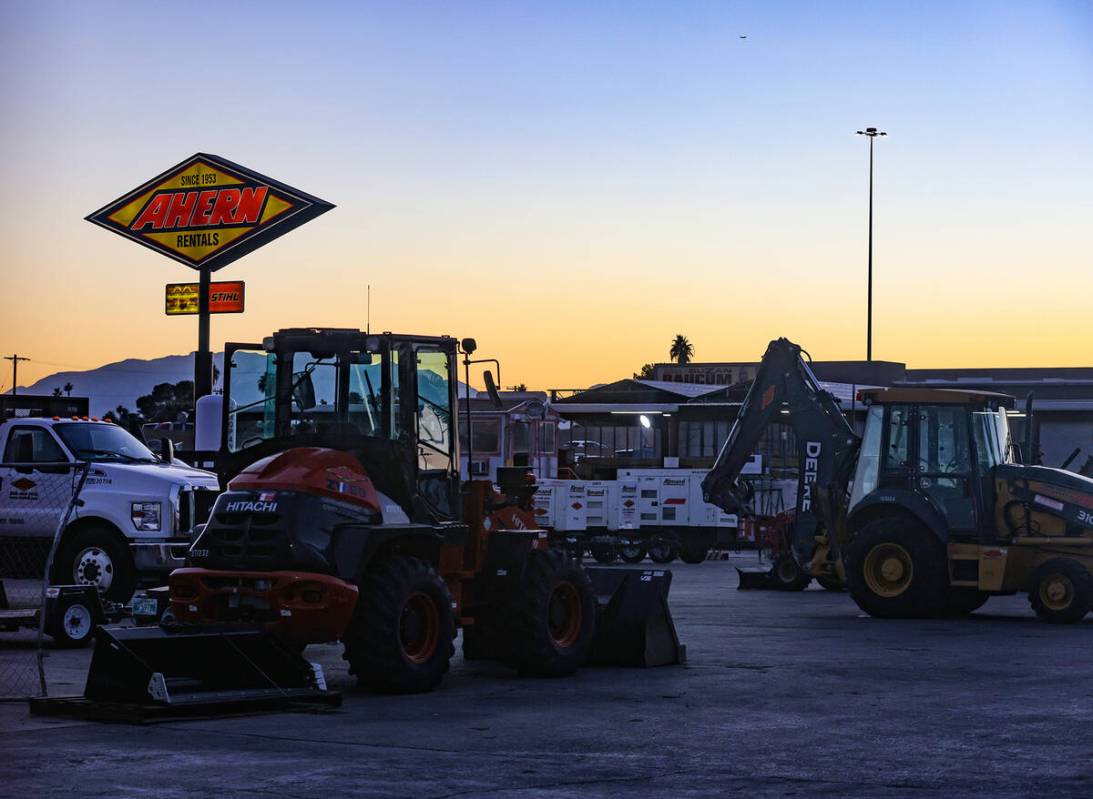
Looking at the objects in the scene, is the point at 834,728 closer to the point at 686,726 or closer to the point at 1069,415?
the point at 686,726

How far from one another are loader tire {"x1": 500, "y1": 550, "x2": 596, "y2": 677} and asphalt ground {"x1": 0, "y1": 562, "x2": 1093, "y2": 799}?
205 mm

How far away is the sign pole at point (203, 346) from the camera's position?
37094 mm

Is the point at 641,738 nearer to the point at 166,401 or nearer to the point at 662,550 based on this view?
the point at 662,550

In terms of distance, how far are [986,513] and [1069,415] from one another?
1812 inches

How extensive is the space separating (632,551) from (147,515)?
22.8 metres

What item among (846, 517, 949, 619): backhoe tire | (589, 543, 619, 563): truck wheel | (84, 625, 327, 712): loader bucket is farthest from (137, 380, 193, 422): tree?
(84, 625, 327, 712): loader bucket

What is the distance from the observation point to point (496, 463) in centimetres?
4722

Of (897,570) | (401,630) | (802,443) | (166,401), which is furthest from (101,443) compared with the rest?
(166,401)

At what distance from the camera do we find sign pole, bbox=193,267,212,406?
122ft

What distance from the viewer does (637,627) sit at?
16.9 metres

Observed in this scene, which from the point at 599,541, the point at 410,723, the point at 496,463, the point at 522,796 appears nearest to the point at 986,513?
the point at 410,723

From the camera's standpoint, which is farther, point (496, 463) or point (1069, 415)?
point (1069, 415)

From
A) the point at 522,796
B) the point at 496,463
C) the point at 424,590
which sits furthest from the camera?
the point at 496,463

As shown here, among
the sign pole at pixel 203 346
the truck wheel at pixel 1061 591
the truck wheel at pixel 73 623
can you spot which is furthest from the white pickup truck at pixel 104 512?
the sign pole at pixel 203 346
